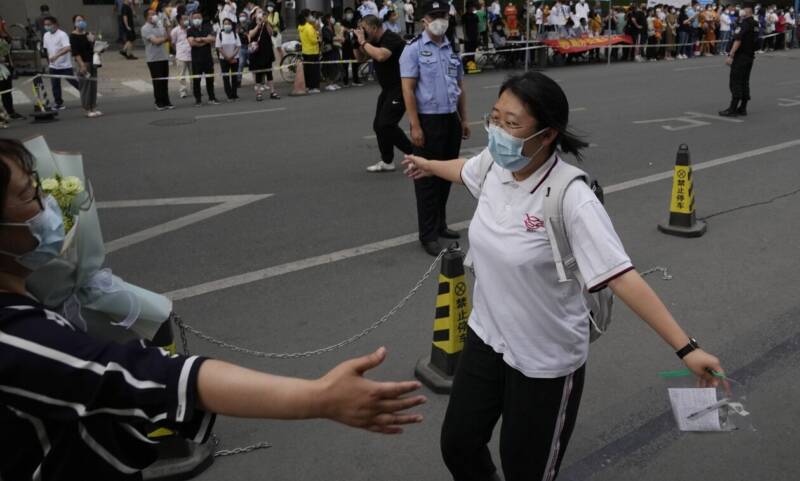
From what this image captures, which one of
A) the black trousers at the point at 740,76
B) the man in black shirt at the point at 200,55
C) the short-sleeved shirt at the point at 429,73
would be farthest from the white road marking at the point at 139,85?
the short-sleeved shirt at the point at 429,73

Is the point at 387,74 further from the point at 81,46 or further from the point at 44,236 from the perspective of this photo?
the point at 81,46

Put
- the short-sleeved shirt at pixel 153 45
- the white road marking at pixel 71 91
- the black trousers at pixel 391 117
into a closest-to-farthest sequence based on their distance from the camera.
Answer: the black trousers at pixel 391 117 → the short-sleeved shirt at pixel 153 45 → the white road marking at pixel 71 91

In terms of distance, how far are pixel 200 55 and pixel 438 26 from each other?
11246 millimetres

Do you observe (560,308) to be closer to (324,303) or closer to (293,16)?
(324,303)

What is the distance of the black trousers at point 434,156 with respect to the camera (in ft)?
21.4

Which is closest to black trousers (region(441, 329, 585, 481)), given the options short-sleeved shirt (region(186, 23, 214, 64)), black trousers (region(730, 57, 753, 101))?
black trousers (region(730, 57, 753, 101))

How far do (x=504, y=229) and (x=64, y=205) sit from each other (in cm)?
148

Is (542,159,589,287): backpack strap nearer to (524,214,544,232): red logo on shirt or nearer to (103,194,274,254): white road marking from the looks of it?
(524,214,544,232): red logo on shirt

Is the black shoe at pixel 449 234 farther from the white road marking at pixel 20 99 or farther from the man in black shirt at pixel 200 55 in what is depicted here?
the white road marking at pixel 20 99

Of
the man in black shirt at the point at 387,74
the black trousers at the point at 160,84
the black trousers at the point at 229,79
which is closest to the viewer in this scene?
the man in black shirt at the point at 387,74

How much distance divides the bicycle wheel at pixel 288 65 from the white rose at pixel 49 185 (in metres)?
17.4

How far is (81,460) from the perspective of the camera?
65.5 inches

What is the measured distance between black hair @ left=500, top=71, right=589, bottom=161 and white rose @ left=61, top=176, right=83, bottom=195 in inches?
60.4

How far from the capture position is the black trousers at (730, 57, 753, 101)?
13.2 meters
